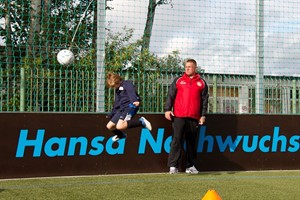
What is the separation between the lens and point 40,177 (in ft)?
26.5

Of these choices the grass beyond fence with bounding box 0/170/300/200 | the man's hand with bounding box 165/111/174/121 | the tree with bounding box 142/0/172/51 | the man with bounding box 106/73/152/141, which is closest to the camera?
the grass beyond fence with bounding box 0/170/300/200

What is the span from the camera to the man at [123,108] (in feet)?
26.2

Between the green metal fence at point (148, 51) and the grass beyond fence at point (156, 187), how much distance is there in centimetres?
125

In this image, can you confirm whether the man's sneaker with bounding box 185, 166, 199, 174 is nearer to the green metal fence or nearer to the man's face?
the green metal fence

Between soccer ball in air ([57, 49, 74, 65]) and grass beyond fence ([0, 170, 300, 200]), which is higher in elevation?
soccer ball in air ([57, 49, 74, 65])

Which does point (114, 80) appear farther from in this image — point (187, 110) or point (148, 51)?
point (187, 110)

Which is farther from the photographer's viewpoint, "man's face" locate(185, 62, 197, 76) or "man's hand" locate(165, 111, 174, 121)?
"man's hand" locate(165, 111, 174, 121)

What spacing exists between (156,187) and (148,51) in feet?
8.48

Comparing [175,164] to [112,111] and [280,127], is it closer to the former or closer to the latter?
[112,111]

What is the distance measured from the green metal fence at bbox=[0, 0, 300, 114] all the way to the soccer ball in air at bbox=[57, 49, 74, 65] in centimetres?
10

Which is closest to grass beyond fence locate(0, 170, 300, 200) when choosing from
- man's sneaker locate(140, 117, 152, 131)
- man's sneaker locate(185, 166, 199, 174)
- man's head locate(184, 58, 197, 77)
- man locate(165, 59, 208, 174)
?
man's sneaker locate(185, 166, 199, 174)

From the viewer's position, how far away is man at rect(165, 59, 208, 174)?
336 inches

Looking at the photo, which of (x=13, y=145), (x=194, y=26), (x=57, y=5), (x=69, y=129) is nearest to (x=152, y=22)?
(x=194, y=26)

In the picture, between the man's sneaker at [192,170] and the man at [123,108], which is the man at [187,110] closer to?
the man's sneaker at [192,170]
